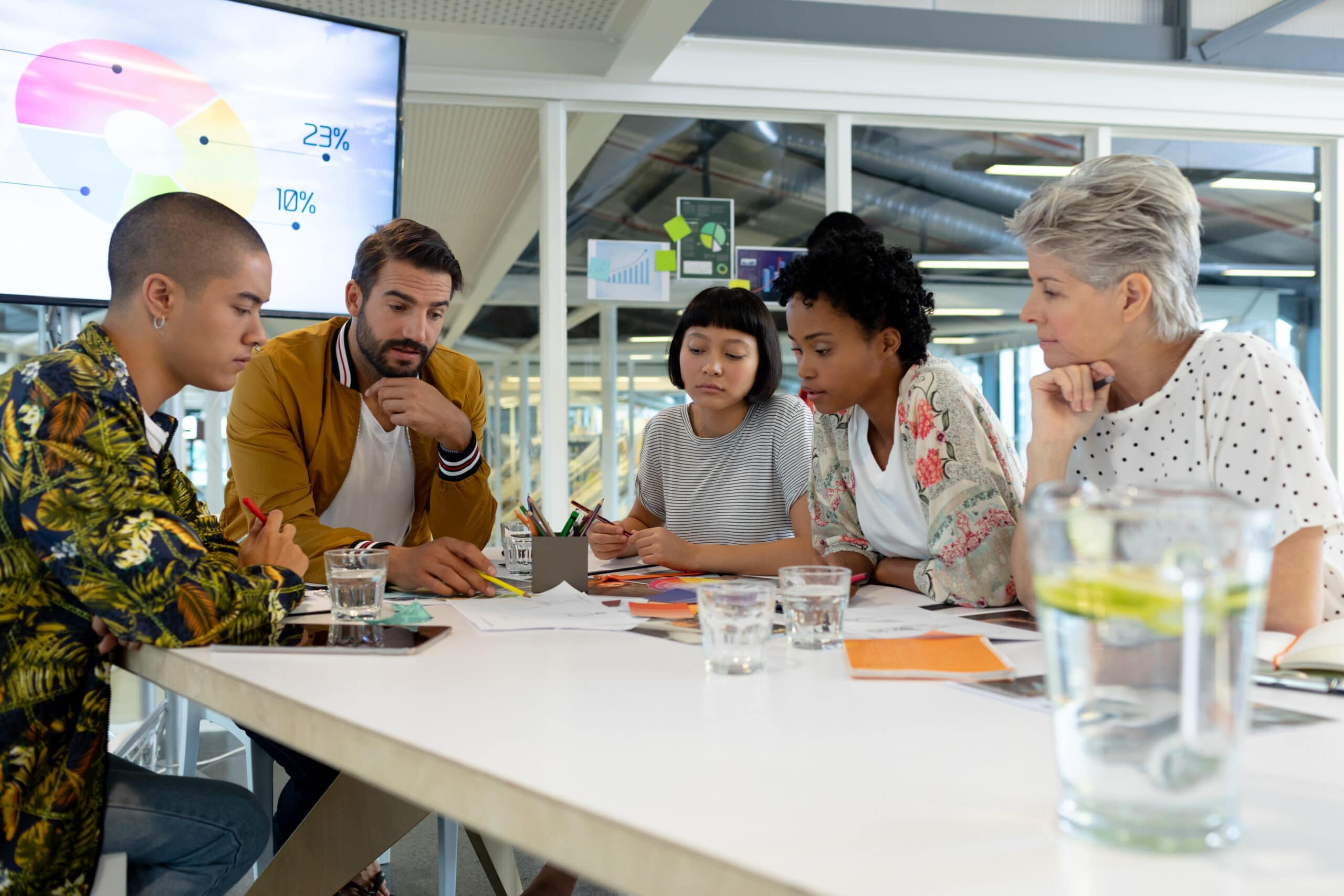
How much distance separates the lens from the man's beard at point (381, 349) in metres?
2.05

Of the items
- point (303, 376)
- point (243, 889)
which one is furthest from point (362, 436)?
point (243, 889)

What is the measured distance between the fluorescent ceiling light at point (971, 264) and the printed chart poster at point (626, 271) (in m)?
1.45

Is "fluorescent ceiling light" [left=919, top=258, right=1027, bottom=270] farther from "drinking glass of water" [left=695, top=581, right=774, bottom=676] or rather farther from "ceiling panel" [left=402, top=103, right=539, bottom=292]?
"drinking glass of water" [left=695, top=581, right=774, bottom=676]

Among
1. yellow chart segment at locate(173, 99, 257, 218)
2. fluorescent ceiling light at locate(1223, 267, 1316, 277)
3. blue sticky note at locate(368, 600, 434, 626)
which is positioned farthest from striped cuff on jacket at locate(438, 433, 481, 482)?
fluorescent ceiling light at locate(1223, 267, 1316, 277)

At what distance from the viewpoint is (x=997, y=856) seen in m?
0.51

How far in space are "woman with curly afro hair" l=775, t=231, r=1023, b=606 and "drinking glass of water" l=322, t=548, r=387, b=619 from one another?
2.63 ft

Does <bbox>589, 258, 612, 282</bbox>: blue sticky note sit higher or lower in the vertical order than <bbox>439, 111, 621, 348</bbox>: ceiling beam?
lower

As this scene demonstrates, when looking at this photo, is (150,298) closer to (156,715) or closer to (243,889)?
(243,889)

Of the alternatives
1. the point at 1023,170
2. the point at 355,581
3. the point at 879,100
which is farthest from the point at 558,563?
the point at 1023,170

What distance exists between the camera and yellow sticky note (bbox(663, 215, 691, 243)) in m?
4.21

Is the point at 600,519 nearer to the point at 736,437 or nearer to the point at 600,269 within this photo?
the point at 736,437

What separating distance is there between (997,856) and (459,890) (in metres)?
1.96

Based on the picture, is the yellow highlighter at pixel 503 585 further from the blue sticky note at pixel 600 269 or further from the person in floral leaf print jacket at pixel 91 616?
the blue sticky note at pixel 600 269

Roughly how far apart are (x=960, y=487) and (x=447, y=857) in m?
1.18
